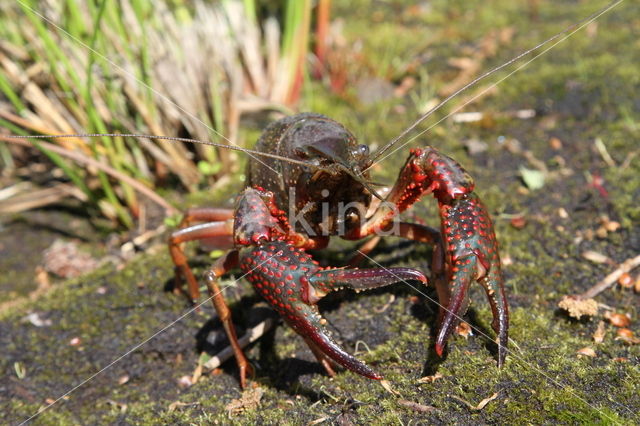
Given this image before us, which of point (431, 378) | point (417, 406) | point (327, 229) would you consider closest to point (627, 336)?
point (431, 378)

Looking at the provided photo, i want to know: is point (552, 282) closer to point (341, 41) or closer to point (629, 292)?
A: point (629, 292)

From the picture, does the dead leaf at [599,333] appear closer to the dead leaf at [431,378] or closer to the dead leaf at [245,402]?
the dead leaf at [431,378]

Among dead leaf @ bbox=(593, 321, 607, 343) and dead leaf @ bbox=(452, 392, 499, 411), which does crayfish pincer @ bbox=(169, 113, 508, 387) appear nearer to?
dead leaf @ bbox=(452, 392, 499, 411)

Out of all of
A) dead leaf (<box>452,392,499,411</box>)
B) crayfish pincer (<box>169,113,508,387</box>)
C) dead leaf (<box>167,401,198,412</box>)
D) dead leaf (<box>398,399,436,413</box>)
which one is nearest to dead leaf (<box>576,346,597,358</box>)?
crayfish pincer (<box>169,113,508,387</box>)

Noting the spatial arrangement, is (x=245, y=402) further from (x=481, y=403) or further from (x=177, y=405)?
(x=481, y=403)

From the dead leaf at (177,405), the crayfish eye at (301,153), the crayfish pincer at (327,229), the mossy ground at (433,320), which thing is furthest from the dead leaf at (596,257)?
the dead leaf at (177,405)

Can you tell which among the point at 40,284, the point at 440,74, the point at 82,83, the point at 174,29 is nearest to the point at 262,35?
the point at 174,29
